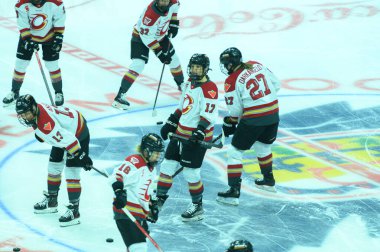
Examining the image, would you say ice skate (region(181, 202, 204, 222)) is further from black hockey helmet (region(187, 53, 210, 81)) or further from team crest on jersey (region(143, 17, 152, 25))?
team crest on jersey (region(143, 17, 152, 25))

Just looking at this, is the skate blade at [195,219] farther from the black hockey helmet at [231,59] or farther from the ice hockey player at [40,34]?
the ice hockey player at [40,34]

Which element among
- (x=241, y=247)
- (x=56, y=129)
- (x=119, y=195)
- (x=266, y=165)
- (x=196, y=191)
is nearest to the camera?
(x=241, y=247)

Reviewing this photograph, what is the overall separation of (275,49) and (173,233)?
5220mm

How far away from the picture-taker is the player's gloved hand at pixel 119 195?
5.72 metres

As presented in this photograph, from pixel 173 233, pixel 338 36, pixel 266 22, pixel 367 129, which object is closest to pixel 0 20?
pixel 266 22

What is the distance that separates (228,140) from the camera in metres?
9.02

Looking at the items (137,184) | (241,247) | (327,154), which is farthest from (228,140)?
(241,247)

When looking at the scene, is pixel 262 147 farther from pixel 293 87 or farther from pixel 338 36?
pixel 338 36

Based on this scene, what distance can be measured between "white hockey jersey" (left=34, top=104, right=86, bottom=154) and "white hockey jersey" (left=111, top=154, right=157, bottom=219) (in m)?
0.91

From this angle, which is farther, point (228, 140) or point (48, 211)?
point (228, 140)

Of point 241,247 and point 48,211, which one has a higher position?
point 241,247

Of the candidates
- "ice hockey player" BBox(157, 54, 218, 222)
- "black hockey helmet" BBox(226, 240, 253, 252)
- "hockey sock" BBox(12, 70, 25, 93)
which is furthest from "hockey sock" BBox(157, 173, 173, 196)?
"hockey sock" BBox(12, 70, 25, 93)

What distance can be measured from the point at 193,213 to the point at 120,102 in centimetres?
286

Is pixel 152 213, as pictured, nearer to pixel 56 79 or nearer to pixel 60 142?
pixel 60 142
